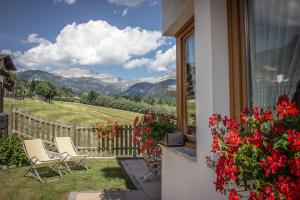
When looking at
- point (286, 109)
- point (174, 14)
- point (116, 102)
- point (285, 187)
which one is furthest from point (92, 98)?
point (285, 187)

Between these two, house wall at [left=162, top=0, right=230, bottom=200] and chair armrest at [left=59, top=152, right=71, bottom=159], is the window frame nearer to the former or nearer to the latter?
house wall at [left=162, top=0, right=230, bottom=200]

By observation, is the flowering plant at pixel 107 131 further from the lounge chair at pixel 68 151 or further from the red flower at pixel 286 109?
the red flower at pixel 286 109

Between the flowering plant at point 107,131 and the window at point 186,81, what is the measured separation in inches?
242

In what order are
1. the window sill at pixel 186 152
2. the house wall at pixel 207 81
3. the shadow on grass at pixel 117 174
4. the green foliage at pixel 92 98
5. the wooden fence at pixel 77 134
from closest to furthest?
the house wall at pixel 207 81, the window sill at pixel 186 152, the shadow on grass at pixel 117 174, the wooden fence at pixel 77 134, the green foliage at pixel 92 98

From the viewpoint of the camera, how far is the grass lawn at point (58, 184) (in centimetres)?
555

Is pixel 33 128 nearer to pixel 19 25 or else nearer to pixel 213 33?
pixel 213 33

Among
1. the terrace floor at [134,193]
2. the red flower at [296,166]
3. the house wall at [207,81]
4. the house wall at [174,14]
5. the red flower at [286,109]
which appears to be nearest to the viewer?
the red flower at [296,166]

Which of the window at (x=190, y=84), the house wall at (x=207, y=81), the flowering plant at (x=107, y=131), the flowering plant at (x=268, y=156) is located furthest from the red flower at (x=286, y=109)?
the flowering plant at (x=107, y=131)

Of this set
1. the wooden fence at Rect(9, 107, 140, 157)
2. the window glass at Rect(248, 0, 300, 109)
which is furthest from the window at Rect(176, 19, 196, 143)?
the wooden fence at Rect(9, 107, 140, 157)

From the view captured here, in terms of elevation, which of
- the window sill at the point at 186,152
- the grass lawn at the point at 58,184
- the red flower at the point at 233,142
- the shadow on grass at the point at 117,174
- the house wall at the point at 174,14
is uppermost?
the house wall at the point at 174,14

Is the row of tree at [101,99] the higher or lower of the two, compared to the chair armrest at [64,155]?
higher

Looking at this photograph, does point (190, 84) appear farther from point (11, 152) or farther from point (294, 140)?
point (11, 152)

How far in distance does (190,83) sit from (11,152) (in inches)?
252

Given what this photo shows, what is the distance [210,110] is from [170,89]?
253cm
